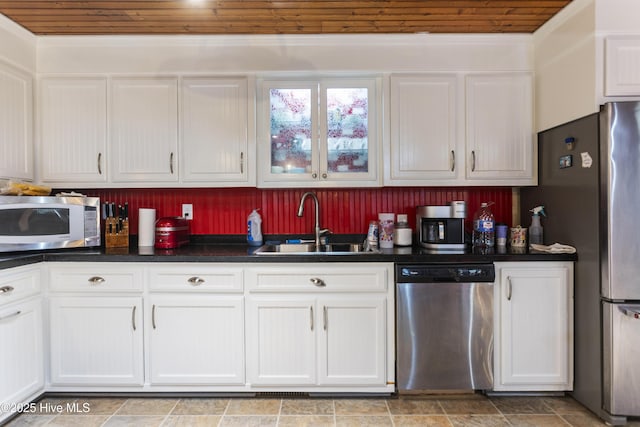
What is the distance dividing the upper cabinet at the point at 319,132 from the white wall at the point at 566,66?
1.08 metres

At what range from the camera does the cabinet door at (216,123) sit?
2.49 meters

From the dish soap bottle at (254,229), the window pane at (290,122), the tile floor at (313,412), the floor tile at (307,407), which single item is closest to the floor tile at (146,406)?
the tile floor at (313,412)

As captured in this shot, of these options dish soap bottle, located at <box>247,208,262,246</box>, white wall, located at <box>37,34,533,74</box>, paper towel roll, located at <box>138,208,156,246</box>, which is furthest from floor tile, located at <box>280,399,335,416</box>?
white wall, located at <box>37,34,533,74</box>

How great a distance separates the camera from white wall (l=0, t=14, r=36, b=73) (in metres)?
2.28

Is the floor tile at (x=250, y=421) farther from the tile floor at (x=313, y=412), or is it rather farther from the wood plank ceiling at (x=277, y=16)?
the wood plank ceiling at (x=277, y=16)

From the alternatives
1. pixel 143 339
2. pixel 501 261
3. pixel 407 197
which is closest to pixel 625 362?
pixel 501 261

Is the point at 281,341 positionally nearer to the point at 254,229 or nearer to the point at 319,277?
the point at 319,277

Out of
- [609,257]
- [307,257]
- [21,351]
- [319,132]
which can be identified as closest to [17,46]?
[21,351]

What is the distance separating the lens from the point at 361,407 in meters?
2.11

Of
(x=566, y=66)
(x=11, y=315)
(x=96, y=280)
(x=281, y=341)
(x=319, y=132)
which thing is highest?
(x=566, y=66)

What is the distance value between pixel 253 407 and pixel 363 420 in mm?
632

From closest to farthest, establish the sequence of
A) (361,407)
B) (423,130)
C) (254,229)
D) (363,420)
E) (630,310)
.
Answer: (630,310) < (363,420) < (361,407) < (423,130) < (254,229)

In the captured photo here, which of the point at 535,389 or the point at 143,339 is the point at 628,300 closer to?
the point at 535,389

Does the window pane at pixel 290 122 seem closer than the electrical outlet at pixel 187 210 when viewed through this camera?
Yes
